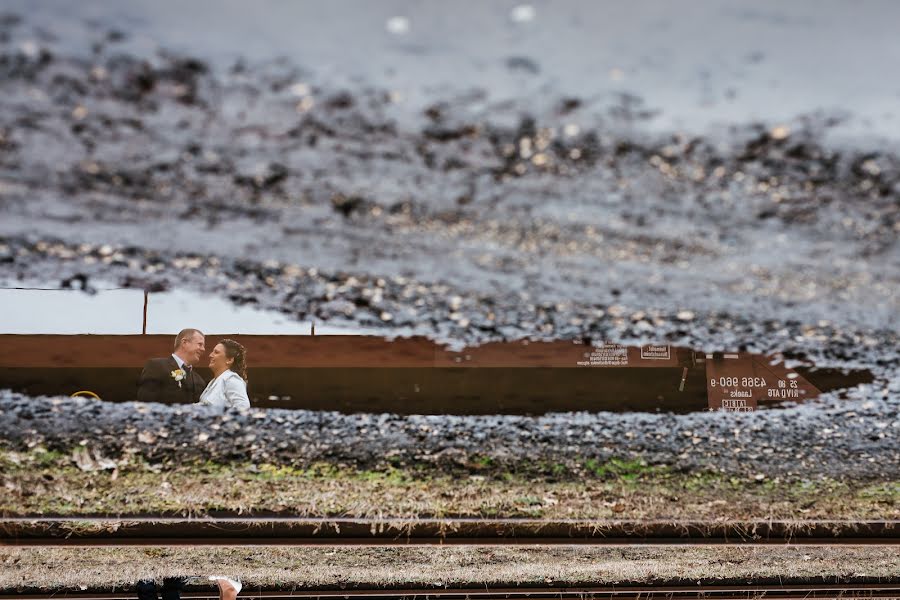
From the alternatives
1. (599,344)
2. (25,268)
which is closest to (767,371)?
(599,344)

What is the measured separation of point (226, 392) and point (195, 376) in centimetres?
9

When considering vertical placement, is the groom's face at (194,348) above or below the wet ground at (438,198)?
below

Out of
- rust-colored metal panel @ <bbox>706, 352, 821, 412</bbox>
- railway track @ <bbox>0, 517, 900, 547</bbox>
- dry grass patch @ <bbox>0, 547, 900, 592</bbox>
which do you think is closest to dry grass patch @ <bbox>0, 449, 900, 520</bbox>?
railway track @ <bbox>0, 517, 900, 547</bbox>

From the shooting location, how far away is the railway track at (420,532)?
161cm

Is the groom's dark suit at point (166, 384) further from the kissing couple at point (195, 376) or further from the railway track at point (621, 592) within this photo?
the railway track at point (621, 592)

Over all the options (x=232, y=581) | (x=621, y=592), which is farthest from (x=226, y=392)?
(x=621, y=592)

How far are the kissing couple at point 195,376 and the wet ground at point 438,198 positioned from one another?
0.57 ft

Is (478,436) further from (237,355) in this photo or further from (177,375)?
(177,375)

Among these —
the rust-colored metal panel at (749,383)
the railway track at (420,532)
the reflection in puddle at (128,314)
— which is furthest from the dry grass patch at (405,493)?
the reflection in puddle at (128,314)

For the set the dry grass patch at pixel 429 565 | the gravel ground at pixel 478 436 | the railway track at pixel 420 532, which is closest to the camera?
the gravel ground at pixel 478 436

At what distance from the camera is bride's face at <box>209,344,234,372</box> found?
132cm

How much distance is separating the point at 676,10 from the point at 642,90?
0.37ft

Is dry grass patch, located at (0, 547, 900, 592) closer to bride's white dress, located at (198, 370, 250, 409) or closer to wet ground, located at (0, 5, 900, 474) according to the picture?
bride's white dress, located at (198, 370, 250, 409)

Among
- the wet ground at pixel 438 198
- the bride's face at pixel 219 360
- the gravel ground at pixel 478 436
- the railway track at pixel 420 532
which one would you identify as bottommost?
the railway track at pixel 420 532
